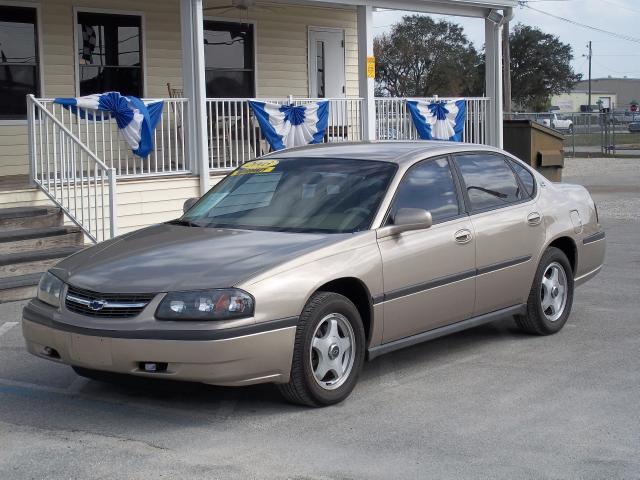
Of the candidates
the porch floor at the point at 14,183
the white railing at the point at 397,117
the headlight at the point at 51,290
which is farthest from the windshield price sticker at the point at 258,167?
the white railing at the point at 397,117

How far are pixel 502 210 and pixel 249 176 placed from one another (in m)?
1.90

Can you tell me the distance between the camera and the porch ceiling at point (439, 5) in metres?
15.0

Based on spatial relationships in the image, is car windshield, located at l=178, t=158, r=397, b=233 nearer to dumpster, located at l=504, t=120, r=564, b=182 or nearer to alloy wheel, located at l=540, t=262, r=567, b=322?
alloy wheel, located at l=540, t=262, r=567, b=322

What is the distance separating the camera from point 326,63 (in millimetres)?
18203

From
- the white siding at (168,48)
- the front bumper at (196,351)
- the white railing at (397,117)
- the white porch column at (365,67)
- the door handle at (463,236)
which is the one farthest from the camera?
the white railing at (397,117)

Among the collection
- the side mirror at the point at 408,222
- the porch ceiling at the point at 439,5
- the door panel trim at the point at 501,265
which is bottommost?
the door panel trim at the point at 501,265

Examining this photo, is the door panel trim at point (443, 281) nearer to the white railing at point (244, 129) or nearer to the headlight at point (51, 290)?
the headlight at point (51, 290)

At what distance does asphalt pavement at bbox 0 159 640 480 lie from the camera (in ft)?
16.2

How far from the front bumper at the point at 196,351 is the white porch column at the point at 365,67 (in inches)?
396

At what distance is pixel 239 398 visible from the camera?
6.18m

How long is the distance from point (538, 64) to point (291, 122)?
52.9 metres

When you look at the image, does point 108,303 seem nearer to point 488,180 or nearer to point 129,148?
point 488,180

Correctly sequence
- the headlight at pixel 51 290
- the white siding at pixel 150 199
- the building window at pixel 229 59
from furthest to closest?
the building window at pixel 229 59 < the white siding at pixel 150 199 < the headlight at pixel 51 290

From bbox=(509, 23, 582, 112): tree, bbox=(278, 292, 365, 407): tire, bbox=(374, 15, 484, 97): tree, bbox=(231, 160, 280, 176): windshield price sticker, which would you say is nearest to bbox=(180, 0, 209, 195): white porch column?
bbox=(231, 160, 280, 176): windshield price sticker
